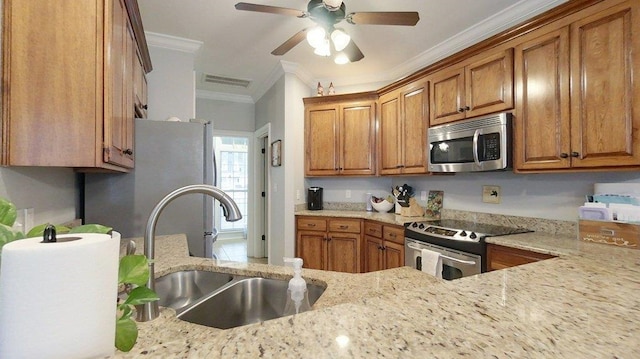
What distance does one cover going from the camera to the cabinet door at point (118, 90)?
1212 millimetres

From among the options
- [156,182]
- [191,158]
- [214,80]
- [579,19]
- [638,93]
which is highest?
[214,80]

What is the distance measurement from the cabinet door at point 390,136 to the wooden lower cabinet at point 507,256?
1.36m

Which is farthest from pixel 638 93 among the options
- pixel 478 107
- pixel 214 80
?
pixel 214 80

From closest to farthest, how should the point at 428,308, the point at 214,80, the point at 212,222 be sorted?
the point at 428,308, the point at 212,222, the point at 214,80

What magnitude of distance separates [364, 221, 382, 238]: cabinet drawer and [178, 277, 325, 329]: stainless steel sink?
192 cm

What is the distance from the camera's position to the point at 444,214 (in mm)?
3072

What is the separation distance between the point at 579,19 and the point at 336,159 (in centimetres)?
239

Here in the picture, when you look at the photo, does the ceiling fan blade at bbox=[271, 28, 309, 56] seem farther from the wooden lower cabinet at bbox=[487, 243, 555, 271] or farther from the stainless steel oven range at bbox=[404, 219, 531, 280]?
the wooden lower cabinet at bbox=[487, 243, 555, 271]

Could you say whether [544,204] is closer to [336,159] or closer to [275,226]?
[336,159]

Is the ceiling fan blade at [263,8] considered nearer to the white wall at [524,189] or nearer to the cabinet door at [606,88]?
the cabinet door at [606,88]

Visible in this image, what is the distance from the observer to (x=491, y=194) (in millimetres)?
2619

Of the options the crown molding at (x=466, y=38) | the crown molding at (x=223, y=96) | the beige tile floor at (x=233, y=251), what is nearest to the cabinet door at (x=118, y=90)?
the crown molding at (x=466, y=38)

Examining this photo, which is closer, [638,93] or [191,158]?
[638,93]

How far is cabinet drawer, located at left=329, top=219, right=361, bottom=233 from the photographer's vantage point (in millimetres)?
3270
